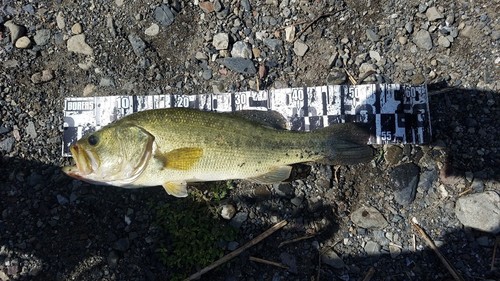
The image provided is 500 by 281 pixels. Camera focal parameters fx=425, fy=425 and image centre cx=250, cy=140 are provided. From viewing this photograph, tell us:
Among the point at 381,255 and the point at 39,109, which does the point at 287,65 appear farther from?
the point at 39,109

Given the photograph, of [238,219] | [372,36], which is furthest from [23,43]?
[372,36]

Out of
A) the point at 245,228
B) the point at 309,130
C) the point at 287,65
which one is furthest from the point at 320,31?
the point at 245,228

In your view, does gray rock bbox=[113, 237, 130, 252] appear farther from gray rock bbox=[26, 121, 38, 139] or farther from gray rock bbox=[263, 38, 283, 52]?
gray rock bbox=[263, 38, 283, 52]

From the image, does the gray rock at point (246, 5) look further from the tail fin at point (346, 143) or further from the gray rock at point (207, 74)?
the tail fin at point (346, 143)

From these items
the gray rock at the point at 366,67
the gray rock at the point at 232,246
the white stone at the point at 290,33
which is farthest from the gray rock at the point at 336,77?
the gray rock at the point at 232,246

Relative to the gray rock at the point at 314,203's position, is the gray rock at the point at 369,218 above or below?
below

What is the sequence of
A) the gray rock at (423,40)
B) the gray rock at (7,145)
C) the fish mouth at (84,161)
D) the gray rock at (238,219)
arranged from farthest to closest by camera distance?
1. the gray rock at (423,40)
2. the gray rock at (7,145)
3. the gray rock at (238,219)
4. the fish mouth at (84,161)
